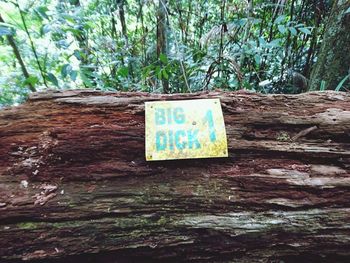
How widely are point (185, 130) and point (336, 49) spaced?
174 centimetres

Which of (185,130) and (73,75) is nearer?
(185,130)

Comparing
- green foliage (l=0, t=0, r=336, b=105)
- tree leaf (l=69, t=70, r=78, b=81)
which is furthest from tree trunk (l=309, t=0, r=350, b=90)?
tree leaf (l=69, t=70, r=78, b=81)

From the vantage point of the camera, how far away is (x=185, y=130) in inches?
38.0

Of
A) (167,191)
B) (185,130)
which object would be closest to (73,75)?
(185,130)

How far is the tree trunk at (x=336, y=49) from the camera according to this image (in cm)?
192

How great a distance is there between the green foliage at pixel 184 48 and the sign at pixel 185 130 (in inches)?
49.2

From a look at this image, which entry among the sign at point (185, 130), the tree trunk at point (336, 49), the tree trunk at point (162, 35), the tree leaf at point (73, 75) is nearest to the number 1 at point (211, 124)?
the sign at point (185, 130)

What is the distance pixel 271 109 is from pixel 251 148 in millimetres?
240

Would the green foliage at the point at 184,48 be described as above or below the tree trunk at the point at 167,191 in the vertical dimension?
above

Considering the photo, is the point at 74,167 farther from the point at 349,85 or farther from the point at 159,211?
the point at 349,85

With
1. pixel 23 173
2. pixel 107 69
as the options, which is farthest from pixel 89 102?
pixel 107 69

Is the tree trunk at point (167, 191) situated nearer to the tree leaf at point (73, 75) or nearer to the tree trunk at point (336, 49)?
the tree leaf at point (73, 75)

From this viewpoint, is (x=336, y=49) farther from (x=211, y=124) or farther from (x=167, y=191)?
(x=167, y=191)

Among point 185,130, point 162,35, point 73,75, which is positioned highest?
point 162,35
